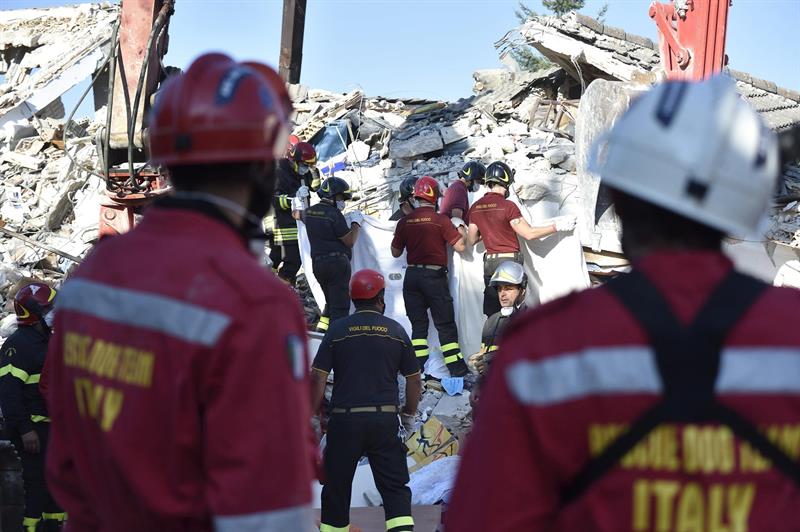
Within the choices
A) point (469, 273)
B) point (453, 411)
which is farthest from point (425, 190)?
point (453, 411)

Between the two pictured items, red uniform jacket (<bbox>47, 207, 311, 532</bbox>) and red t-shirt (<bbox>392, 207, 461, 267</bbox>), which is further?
red t-shirt (<bbox>392, 207, 461, 267</bbox>)

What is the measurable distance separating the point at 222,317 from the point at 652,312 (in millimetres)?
781

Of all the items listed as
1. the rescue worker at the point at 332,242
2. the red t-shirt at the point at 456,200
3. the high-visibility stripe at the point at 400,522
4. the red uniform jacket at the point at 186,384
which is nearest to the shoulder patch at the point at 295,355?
the red uniform jacket at the point at 186,384

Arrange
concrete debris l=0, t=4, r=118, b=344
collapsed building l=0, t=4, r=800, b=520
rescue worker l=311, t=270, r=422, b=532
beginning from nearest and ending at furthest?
rescue worker l=311, t=270, r=422, b=532 → collapsed building l=0, t=4, r=800, b=520 → concrete debris l=0, t=4, r=118, b=344

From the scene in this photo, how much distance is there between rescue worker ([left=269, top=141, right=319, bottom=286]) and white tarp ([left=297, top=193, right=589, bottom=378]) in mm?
496

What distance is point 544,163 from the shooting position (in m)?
12.2

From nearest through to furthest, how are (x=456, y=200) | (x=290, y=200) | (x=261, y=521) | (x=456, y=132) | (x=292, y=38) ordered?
(x=261, y=521) < (x=456, y=200) < (x=290, y=200) < (x=456, y=132) < (x=292, y=38)

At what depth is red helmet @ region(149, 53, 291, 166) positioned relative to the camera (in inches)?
81.0

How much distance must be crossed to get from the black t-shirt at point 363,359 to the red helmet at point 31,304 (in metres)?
2.11

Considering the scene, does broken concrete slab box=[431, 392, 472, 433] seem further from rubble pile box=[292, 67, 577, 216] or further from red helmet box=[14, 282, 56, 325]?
red helmet box=[14, 282, 56, 325]

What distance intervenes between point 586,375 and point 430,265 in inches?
311

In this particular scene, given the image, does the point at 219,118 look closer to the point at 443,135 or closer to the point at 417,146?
the point at 417,146

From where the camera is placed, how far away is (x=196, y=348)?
6.29ft

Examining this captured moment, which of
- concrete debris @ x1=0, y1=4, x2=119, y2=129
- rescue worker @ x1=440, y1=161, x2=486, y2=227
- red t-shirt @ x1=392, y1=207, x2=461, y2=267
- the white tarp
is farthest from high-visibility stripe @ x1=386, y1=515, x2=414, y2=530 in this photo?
concrete debris @ x1=0, y1=4, x2=119, y2=129
